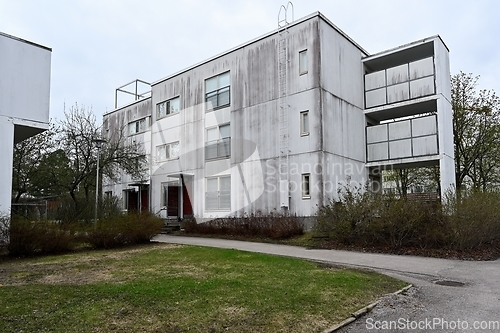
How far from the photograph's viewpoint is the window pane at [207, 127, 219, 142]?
79.4 ft

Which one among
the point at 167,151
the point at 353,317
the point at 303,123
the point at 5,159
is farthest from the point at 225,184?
the point at 353,317

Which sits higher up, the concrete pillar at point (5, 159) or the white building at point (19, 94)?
the white building at point (19, 94)

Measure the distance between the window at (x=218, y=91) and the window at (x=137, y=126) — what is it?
27.1 ft

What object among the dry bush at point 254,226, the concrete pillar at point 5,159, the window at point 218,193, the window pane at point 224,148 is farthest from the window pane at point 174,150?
the concrete pillar at point 5,159

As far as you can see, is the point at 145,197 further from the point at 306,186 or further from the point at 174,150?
the point at 306,186

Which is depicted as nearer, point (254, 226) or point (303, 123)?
point (254, 226)

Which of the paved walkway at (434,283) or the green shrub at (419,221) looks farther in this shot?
the green shrub at (419,221)

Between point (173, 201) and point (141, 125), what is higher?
point (141, 125)

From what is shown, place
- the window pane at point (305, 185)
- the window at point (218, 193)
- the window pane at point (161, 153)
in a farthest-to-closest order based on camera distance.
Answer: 1. the window pane at point (161, 153)
2. the window at point (218, 193)
3. the window pane at point (305, 185)

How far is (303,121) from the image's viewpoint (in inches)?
789

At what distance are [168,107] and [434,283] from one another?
2228cm

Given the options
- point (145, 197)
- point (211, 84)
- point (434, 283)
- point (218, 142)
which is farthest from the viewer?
point (145, 197)

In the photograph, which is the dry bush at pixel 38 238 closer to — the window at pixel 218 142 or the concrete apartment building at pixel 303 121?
the concrete apartment building at pixel 303 121

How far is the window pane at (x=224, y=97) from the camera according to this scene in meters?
23.8
